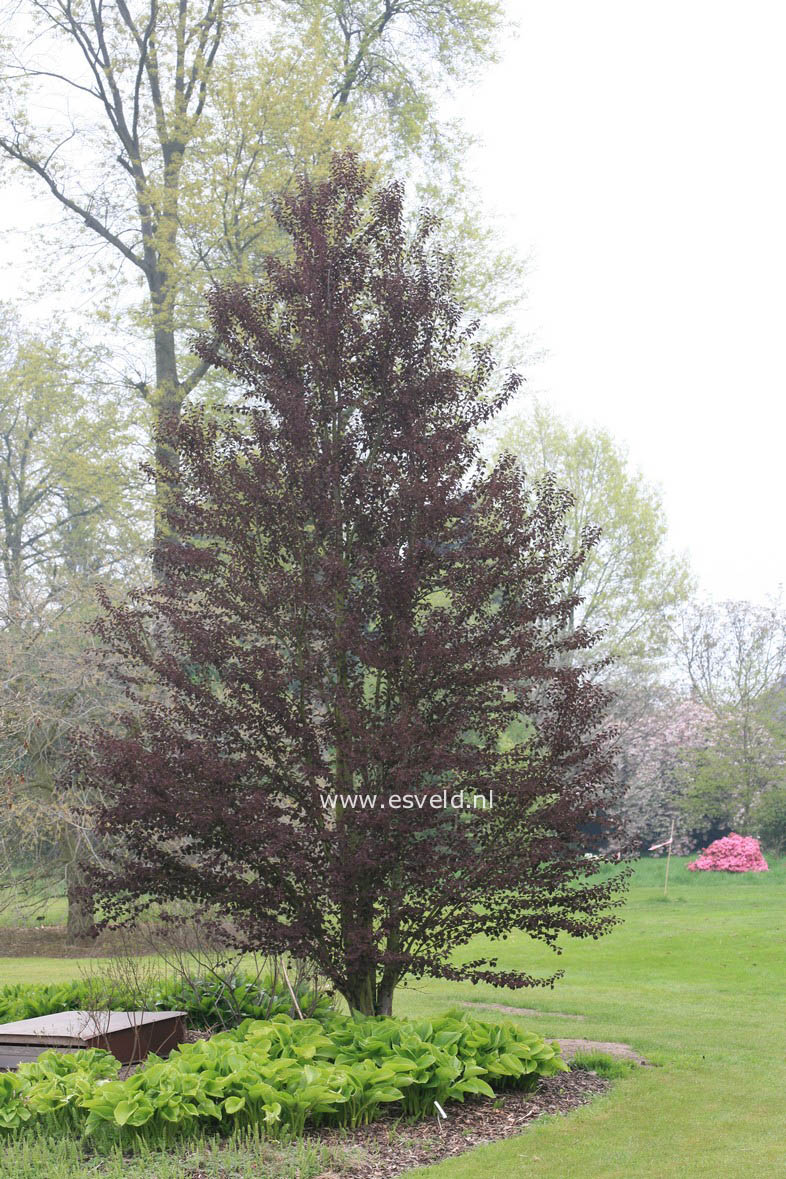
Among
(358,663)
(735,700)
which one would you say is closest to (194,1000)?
(358,663)

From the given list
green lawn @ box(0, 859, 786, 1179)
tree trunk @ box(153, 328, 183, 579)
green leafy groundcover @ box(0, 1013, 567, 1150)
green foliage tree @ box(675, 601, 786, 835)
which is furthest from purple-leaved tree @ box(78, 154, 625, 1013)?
green foliage tree @ box(675, 601, 786, 835)

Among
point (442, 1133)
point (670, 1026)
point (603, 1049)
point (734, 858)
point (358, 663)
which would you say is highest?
point (358, 663)

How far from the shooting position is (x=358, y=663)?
771 cm

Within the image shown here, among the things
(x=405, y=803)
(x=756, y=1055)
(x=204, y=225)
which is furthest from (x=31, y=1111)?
(x=204, y=225)

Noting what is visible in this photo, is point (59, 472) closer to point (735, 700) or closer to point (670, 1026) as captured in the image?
point (735, 700)

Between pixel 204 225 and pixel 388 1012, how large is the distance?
563 inches

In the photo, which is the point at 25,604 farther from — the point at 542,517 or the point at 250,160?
the point at 542,517

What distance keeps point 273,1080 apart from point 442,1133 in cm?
88

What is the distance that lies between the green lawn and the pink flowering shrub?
94 centimetres

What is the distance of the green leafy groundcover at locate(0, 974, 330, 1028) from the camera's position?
7.58 metres

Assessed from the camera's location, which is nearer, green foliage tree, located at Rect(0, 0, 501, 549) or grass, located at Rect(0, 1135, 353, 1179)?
grass, located at Rect(0, 1135, 353, 1179)

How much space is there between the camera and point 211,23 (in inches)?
790

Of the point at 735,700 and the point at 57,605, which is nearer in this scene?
the point at 57,605

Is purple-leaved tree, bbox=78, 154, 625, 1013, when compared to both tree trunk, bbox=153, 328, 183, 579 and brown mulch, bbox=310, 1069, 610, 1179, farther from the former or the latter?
tree trunk, bbox=153, 328, 183, 579
